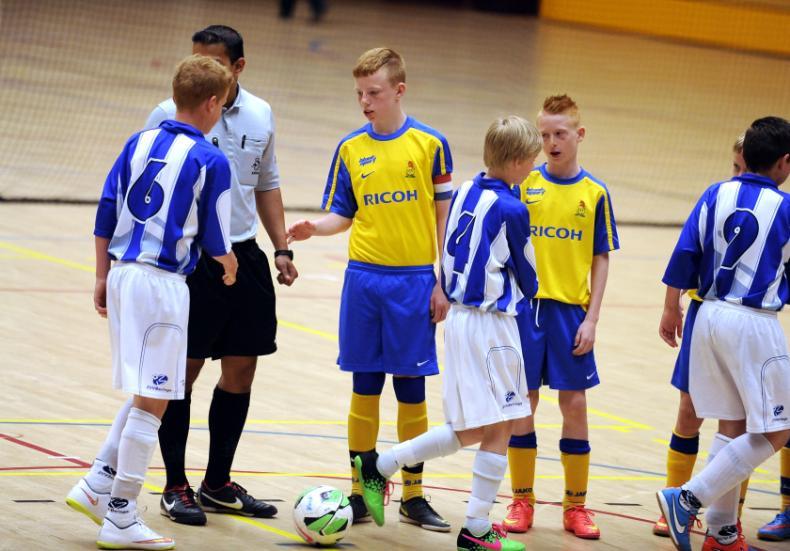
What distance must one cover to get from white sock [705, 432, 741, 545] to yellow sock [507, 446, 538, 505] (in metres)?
0.79

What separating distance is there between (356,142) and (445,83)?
24.1m

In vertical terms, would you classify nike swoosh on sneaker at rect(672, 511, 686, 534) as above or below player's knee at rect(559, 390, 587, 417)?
below

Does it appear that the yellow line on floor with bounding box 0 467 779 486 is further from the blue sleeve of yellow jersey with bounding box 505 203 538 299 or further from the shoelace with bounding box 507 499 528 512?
the blue sleeve of yellow jersey with bounding box 505 203 538 299

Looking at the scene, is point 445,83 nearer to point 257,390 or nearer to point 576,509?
point 257,390

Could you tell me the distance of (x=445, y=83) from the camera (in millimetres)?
29844

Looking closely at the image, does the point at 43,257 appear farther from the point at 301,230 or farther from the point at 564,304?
the point at 564,304

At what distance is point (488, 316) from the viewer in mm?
5430

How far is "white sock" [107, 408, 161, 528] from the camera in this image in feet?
16.9

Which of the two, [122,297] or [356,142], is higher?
[356,142]

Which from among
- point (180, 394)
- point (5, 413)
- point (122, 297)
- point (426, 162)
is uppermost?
point (426, 162)

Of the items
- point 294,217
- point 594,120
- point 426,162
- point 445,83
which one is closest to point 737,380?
point 426,162

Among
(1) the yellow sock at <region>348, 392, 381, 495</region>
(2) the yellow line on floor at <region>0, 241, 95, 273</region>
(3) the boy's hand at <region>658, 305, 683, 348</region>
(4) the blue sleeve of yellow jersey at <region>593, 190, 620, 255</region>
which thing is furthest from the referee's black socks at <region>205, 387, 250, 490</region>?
(2) the yellow line on floor at <region>0, 241, 95, 273</region>

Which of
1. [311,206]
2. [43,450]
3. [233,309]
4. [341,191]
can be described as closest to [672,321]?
[341,191]

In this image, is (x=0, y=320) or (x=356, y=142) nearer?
(x=356, y=142)
